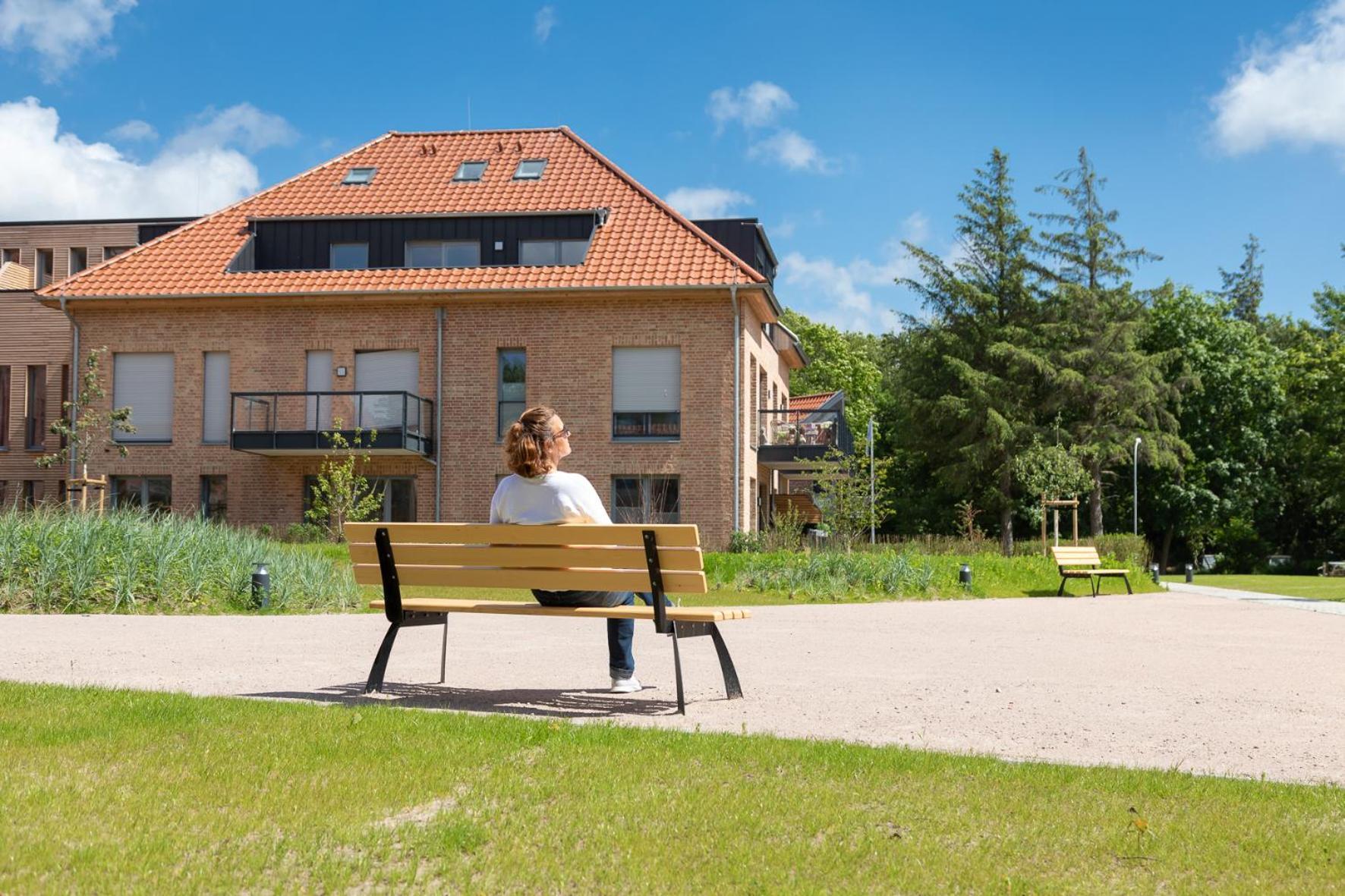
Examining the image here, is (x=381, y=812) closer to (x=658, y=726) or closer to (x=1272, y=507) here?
(x=658, y=726)

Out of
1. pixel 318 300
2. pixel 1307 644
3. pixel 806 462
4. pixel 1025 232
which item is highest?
pixel 1025 232

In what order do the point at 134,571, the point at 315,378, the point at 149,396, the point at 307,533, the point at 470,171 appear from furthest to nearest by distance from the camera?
the point at 470,171 → the point at 149,396 → the point at 315,378 → the point at 307,533 → the point at 134,571

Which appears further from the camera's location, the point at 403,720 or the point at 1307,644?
the point at 1307,644

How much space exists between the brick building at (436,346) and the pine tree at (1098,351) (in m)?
18.4

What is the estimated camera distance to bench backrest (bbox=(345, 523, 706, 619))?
6.71m

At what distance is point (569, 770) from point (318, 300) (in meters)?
27.1

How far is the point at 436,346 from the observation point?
30359 millimetres

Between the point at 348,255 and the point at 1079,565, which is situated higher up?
the point at 348,255

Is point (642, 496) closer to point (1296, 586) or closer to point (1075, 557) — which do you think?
point (1075, 557)

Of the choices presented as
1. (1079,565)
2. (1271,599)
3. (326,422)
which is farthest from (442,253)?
Result: (1271,599)

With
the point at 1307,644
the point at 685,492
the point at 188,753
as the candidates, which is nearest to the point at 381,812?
the point at 188,753

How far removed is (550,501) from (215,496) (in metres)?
25.8

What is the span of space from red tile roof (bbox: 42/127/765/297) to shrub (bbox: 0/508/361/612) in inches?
594

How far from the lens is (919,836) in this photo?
13.2 ft
